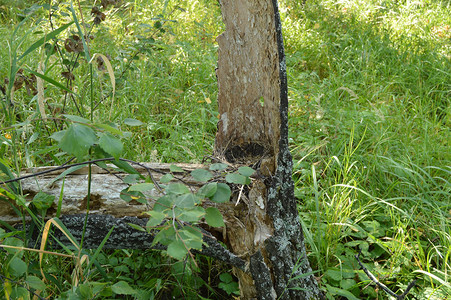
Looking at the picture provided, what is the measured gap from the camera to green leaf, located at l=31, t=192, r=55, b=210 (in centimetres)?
172

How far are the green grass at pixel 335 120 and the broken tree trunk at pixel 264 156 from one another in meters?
0.31

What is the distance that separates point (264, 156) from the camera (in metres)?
1.95

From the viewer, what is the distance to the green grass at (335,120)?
222 centimetres

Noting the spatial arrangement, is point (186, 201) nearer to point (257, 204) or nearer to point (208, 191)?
point (208, 191)

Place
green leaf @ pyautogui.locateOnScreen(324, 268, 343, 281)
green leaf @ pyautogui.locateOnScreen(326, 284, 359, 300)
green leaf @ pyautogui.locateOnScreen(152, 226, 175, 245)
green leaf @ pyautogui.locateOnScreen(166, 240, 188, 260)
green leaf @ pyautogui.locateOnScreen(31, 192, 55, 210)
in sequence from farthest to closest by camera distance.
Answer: green leaf @ pyautogui.locateOnScreen(324, 268, 343, 281) → green leaf @ pyautogui.locateOnScreen(326, 284, 359, 300) → green leaf @ pyautogui.locateOnScreen(31, 192, 55, 210) → green leaf @ pyautogui.locateOnScreen(152, 226, 175, 245) → green leaf @ pyautogui.locateOnScreen(166, 240, 188, 260)

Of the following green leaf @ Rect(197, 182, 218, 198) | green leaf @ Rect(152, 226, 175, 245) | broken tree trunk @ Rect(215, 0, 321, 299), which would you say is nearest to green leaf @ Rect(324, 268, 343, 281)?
broken tree trunk @ Rect(215, 0, 321, 299)

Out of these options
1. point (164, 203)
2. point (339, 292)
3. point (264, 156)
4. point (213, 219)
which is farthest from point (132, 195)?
point (339, 292)

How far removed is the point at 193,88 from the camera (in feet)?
13.0

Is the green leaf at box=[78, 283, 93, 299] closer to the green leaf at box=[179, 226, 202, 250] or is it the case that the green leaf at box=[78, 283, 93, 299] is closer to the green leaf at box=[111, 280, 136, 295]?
the green leaf at box=[111, 280, 136, 295]

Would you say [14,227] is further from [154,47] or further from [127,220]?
[154,47]

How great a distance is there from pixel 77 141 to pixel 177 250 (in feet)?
1.35

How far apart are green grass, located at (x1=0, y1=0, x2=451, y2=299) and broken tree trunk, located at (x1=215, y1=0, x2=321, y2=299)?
12.4 inches

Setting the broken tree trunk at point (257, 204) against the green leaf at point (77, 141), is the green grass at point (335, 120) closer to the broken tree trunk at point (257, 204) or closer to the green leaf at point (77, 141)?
the broken tree trunk at point (257, 204)

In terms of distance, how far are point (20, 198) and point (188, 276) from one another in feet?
3.09
